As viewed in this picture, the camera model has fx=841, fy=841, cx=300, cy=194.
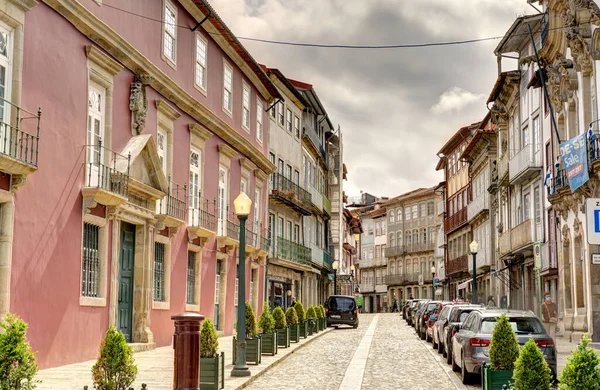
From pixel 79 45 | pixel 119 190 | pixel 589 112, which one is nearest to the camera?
pixel 79 45

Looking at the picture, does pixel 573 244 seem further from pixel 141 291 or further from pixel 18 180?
pixel 18 180

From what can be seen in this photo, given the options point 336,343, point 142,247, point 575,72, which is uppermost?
point 575,72

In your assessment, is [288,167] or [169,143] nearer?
[169,143]

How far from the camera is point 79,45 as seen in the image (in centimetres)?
1694

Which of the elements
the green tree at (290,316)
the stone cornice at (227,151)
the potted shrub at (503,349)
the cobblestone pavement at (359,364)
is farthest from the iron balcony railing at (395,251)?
the potted shrub at (503,349)

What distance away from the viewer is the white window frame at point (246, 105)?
3095 centimetres

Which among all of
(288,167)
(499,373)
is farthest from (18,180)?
(288,167)

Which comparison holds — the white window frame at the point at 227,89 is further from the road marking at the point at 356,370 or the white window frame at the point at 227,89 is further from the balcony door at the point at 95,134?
the balcony door at the point at 95,134

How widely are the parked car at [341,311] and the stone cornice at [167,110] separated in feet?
63.3

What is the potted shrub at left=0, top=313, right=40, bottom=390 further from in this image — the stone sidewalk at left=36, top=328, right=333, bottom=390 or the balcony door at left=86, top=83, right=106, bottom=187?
the balcony door at left=86, top=83, right=106, bottom=187

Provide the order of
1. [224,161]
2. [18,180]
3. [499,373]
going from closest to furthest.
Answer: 1. [499,373]
2. [18,180]
3. [224,161]

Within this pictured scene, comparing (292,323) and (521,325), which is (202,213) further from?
(521,325)

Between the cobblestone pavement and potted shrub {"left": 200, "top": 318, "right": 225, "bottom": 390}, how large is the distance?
1642 mm

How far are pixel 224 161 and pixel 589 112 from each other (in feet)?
38.8
